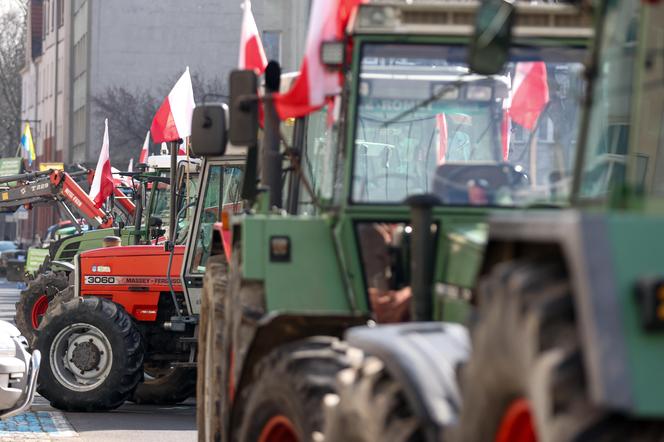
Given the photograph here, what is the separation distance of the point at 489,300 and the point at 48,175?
96.8 ft

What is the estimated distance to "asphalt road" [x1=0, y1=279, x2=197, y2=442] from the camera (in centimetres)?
1423

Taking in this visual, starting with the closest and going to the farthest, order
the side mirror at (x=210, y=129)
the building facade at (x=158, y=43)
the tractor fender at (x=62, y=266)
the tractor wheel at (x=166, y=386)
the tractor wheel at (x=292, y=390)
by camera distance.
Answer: the tractor wheel at (x=292, y=390) → the side mirror at (x=210, y=129) → the tractor wheel at (x=166, y=386) → the tractor fender at (x=62, y=266) → the building facade at (x=158, y=43)

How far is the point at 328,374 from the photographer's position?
659 centimetres

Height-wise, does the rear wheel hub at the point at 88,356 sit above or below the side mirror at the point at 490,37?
below

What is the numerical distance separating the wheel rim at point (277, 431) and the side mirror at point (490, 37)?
76.9 inches

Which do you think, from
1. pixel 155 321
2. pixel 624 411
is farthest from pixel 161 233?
pixel 624 411

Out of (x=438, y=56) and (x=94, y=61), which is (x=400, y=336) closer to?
(x=438, y=56)

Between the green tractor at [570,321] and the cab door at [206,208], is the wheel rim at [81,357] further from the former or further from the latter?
the green tractor at [570,321]

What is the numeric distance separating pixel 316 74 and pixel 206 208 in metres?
9.45

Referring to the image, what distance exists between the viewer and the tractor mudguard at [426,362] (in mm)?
5234

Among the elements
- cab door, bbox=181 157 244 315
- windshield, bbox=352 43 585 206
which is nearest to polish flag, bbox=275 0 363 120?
windshield, bbox=352 43 585 206

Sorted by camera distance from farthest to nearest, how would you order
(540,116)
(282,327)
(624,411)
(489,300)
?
(540,116) < (282,327) < (489,300) < (624,411)

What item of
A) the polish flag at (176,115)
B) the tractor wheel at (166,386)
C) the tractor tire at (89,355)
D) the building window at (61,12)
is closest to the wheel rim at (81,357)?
the tractor tire at (89,355)

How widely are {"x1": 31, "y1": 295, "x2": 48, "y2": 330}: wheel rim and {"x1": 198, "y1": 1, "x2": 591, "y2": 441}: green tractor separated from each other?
16447 mm
